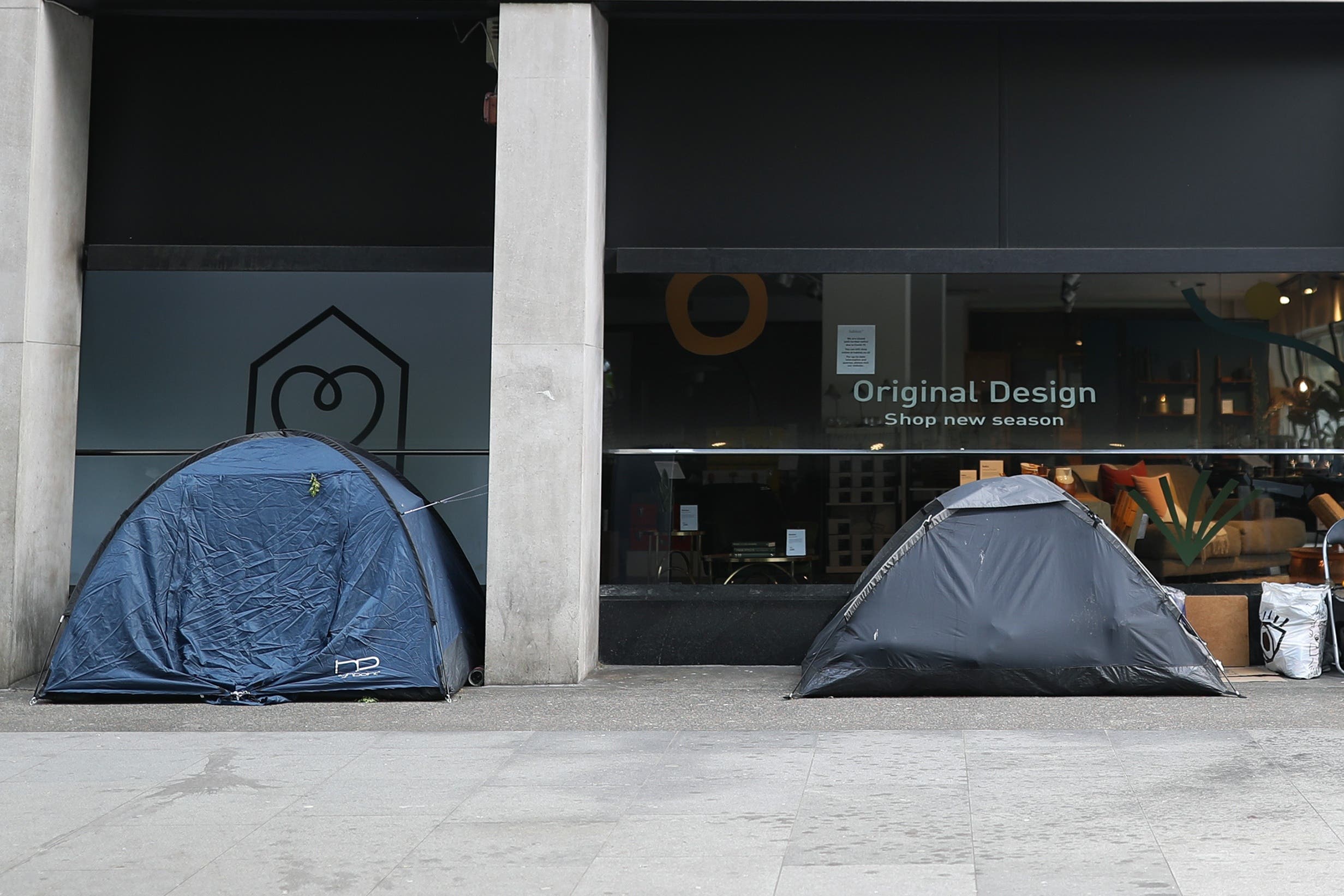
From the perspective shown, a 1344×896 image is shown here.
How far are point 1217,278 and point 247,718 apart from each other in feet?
26.6

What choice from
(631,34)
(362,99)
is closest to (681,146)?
(631,34)

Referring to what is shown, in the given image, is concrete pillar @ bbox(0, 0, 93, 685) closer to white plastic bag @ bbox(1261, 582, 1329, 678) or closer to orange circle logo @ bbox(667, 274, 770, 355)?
orange circle logo @ bbox(667, 274, 770, 355)

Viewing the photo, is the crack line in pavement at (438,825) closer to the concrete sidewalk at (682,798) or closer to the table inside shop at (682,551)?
the concrete sidewalk at (682,798)

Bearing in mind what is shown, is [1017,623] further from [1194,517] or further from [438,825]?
[438,825]

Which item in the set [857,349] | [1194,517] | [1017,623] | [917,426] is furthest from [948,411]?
[1017,623]

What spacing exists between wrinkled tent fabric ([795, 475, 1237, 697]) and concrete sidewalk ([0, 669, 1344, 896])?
23 cm

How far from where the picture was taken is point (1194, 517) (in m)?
10.7

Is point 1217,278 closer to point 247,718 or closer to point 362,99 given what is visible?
point 362,99

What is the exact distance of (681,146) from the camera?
1095 centimetres

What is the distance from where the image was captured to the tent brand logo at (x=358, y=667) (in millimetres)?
9016

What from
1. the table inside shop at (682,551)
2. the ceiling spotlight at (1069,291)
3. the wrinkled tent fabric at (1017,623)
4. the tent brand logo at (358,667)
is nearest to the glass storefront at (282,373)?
the table inside shop at (682,551)

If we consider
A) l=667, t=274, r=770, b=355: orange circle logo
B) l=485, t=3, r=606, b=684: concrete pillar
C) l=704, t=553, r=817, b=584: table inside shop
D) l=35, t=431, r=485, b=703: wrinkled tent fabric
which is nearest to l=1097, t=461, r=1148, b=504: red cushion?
l=704, t=553, r=817, b=584: table inside shop

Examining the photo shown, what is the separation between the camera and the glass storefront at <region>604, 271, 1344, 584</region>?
1066cm

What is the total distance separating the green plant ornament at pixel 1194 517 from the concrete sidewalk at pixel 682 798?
5.80ft
